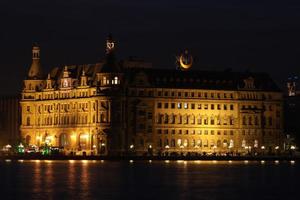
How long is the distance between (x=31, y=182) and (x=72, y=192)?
1617 centimetres

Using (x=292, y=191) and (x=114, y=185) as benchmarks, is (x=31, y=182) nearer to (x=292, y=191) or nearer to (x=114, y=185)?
(x=114, y=185)

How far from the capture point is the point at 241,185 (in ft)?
406

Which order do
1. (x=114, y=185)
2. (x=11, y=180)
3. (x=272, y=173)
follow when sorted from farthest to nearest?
(x=272, y=173) → (x=11, y=180) → (x=114, y=185)

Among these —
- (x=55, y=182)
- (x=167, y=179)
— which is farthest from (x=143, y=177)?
(x=55, y=182)

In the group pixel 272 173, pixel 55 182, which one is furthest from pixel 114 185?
pixel 272 173

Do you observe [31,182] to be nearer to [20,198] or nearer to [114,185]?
[114,185]

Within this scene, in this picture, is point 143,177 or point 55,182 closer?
point 55,182

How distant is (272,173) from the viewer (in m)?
153

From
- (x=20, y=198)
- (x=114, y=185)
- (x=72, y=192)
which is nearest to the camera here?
(x=20, y=198)

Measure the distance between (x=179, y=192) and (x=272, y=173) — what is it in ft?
137

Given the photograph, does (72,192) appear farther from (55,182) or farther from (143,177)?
(143,177)

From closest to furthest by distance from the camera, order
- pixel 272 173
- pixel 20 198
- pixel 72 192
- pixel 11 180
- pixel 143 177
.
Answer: pixel 20 198 < pixel 72 192 < pixel 11 180 < pixel 143 177 < pixel 272 173

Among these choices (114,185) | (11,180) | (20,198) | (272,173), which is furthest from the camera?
(272,173)

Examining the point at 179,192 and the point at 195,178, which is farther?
the point at 195,178
